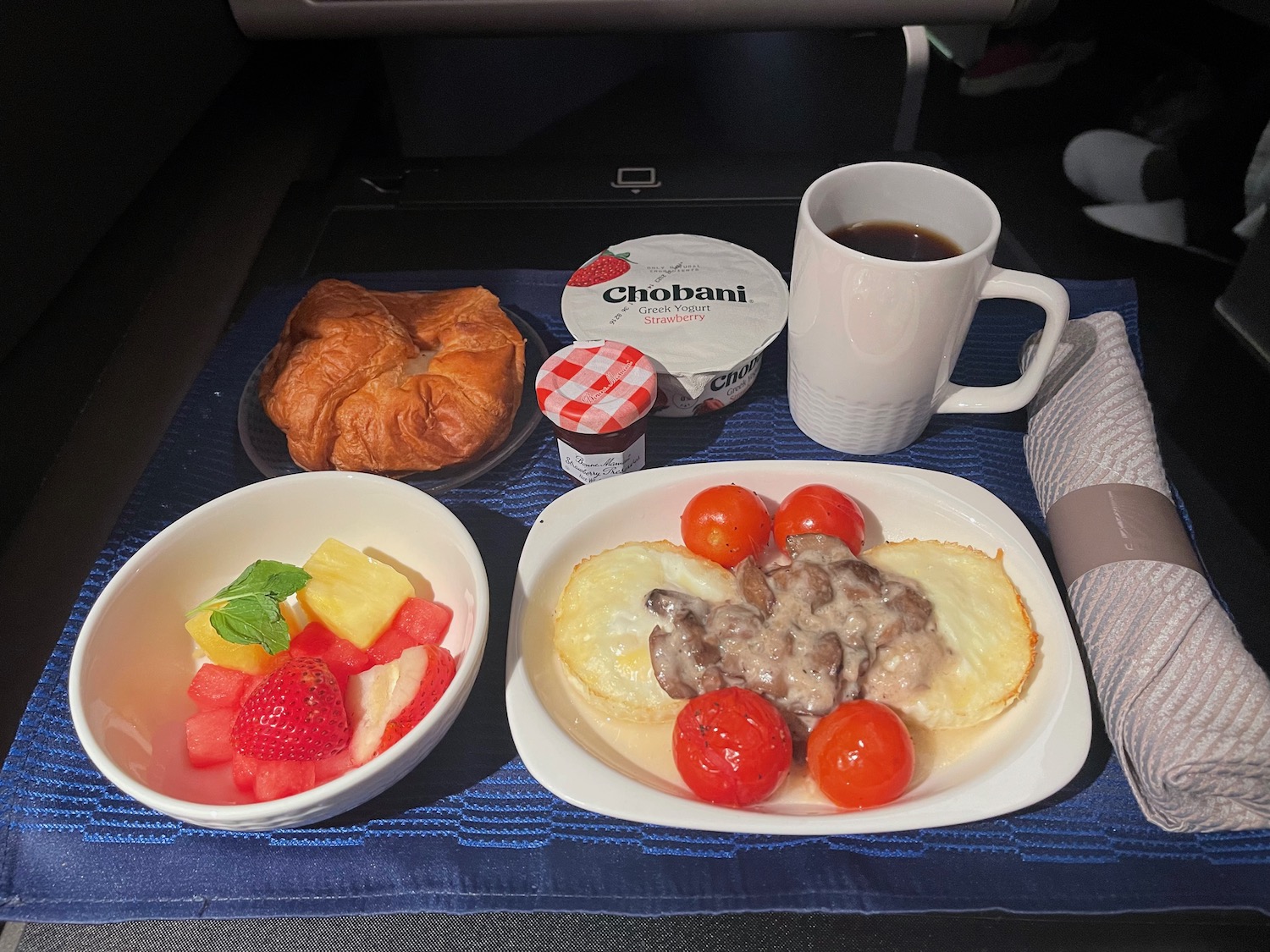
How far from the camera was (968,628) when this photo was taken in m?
1.00

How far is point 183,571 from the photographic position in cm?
111

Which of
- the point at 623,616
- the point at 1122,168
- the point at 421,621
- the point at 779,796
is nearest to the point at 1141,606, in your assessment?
the point at 779,796

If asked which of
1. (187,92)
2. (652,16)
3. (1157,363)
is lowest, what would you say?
(1157,363)

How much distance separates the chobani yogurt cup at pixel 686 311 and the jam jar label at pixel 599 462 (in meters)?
0.12

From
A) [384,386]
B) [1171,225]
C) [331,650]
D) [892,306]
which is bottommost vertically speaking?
[1171,225]

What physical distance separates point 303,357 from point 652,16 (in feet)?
3.49

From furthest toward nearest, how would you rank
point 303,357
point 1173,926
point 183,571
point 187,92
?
point 187,92
point 303,357
point 183,571
point 1173,926

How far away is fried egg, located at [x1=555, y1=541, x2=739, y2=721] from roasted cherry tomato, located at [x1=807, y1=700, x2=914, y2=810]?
18cm

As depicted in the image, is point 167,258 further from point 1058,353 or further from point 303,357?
point 1058,353

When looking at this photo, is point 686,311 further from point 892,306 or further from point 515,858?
point 515,858

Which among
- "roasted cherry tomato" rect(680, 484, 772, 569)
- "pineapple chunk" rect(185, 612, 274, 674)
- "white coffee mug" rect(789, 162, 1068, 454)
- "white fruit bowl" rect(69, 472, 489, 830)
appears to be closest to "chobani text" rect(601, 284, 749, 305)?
"white coffee mug" rect(789, 162, 1068, 454)

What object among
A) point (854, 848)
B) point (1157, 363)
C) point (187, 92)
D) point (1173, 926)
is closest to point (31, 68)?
point (187, 92)

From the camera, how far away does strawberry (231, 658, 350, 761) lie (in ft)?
3.04

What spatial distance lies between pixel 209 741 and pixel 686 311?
874 mm
